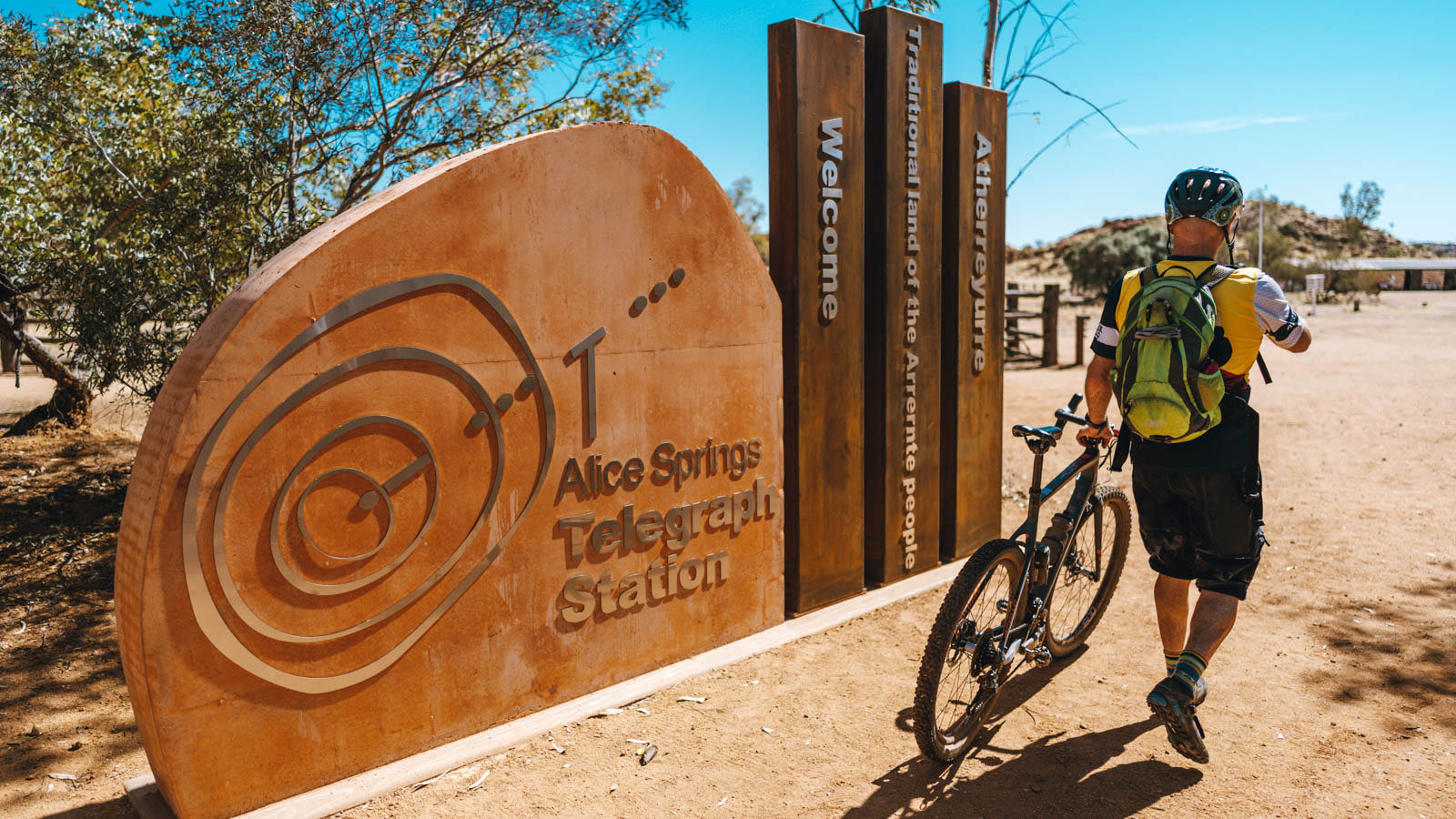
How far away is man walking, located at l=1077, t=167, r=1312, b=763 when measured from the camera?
310cm

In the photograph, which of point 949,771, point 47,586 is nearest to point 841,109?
point 949,771

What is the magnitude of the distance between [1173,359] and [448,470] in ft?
8.16

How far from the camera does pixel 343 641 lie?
10.4ft

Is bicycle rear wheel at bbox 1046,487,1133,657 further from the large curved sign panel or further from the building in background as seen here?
the building in background

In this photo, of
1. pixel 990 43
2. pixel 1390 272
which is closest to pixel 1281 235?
pixel 1390 272

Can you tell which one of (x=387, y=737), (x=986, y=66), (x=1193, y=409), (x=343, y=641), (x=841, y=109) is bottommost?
(x=387, y=737)

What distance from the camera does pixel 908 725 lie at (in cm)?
382

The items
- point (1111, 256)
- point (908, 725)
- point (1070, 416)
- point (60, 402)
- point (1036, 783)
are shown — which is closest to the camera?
point (1036, 783)

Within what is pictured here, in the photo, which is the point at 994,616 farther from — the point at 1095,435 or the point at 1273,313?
the point at 1273,313

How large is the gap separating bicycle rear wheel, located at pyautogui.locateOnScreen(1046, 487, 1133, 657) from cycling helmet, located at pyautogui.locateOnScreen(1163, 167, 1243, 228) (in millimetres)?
1398

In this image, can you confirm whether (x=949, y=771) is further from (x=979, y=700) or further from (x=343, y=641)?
(x=343, y=641)

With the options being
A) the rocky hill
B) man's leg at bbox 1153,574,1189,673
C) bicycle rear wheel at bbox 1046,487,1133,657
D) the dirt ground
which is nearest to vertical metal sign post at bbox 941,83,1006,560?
the dirt ground

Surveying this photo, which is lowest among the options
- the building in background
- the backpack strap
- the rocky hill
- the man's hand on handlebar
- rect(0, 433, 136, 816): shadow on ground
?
rect(0, 433, 136, 816): shadow on ground

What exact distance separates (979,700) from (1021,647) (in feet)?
0.86
